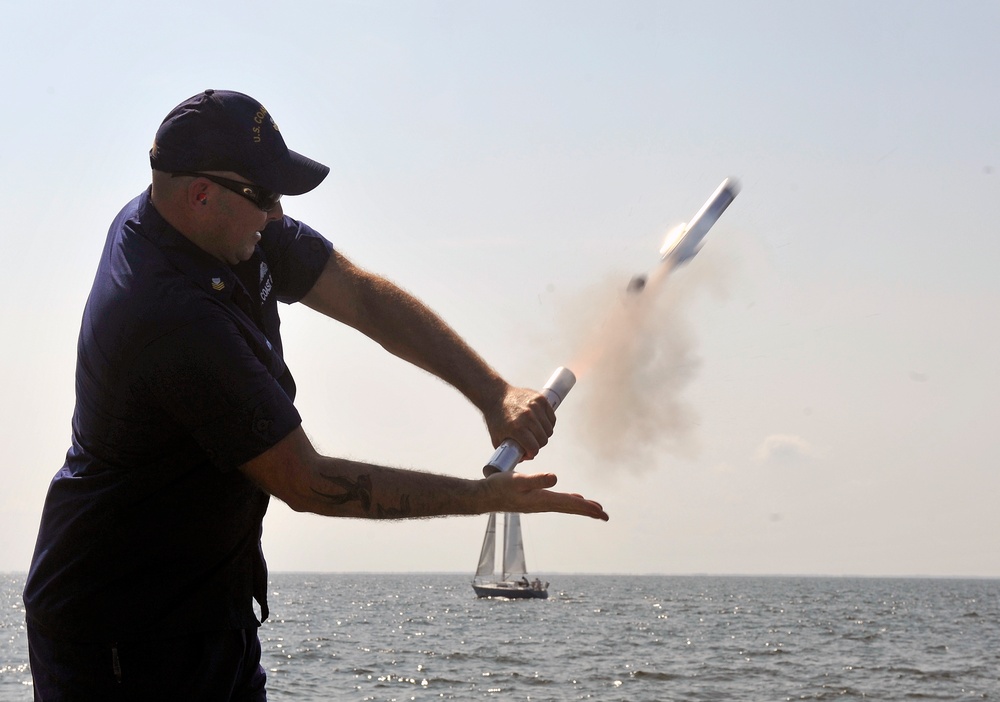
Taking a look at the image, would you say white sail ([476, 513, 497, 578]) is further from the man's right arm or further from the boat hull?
the man's right arm

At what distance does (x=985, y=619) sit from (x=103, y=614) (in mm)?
99119

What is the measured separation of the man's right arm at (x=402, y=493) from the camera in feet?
11.3

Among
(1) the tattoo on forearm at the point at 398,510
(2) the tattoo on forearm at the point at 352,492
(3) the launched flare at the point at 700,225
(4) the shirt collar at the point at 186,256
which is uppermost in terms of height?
(3) the launched flare at the point at 700,225

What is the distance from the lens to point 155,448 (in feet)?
11.0

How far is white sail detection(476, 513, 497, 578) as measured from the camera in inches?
3590

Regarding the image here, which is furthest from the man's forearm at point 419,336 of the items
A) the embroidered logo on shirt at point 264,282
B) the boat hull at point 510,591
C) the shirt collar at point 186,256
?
the boat hull at point 510,591

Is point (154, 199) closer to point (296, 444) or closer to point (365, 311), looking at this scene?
point (296, 444)

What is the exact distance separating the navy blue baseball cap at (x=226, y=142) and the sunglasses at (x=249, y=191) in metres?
0.02

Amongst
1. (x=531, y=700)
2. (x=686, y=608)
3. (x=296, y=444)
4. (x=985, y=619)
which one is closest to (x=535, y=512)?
(x=296, y=444)

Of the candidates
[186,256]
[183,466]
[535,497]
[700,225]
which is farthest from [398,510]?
[700,225]

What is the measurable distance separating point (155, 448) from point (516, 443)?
1.42 meters

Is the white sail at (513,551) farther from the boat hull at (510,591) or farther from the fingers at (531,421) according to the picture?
the fingers at (531,421)

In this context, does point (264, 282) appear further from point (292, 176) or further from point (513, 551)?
point (513, 551)

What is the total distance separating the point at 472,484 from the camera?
3535 millimetres
